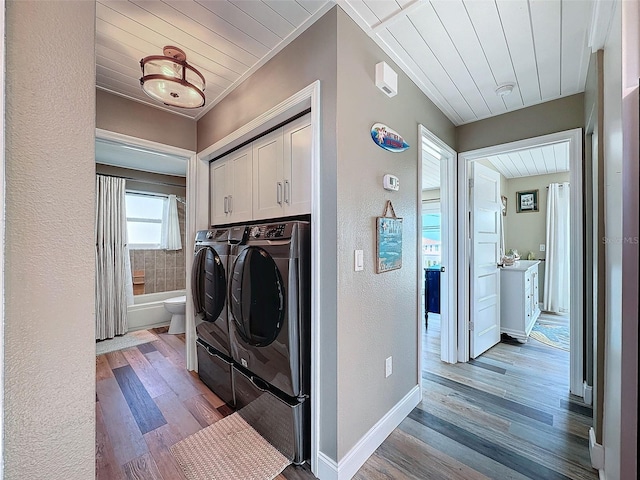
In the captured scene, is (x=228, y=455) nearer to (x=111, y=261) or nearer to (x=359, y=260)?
(x=359, y=260)

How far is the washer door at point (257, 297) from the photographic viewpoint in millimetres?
1569

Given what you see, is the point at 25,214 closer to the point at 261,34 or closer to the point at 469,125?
the point at 261,34

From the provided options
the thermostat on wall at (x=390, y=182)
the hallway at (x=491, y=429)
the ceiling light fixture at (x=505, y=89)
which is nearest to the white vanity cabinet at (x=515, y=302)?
the hallway at (x=491, y=429)

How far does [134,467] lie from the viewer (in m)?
1.55

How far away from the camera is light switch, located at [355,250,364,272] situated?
59.1 inches

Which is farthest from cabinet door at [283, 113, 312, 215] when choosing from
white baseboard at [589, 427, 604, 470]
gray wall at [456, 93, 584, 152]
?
white baseboard at [589, 427, 604, 470]

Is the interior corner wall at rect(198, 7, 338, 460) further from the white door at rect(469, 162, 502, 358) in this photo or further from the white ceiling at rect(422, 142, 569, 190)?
the white ceiling at rect(422, 142, 569, 190)

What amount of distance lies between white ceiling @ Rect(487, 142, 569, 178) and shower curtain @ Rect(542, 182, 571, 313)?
44 centimetres

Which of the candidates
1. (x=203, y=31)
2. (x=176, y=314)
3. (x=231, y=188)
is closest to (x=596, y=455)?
(x=231, y=188)

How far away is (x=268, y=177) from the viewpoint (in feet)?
6.45

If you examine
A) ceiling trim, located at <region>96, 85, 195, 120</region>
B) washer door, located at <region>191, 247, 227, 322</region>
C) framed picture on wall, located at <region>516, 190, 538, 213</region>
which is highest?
ceiling trim, located at <region>96, 85, 195, 120</region>

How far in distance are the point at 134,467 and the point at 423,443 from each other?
1688 mm

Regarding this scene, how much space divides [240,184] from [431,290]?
132 inches

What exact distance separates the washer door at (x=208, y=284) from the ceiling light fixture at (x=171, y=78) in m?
1.06
